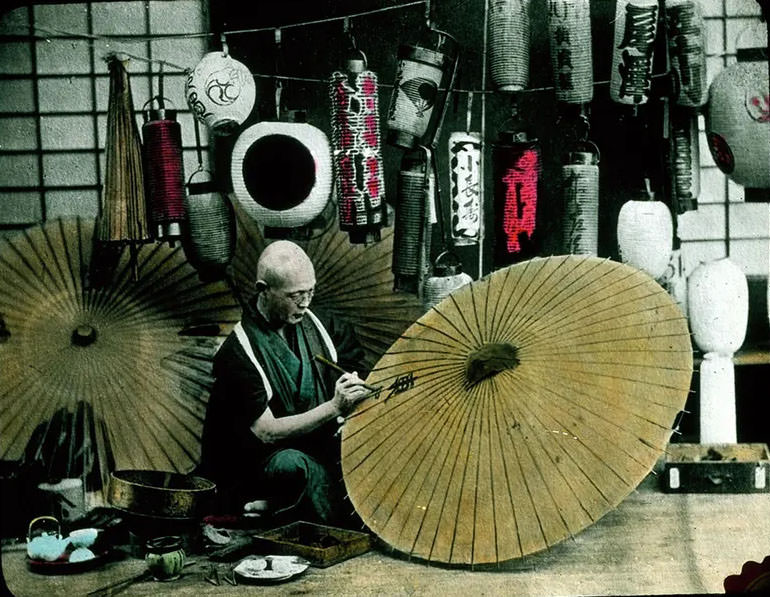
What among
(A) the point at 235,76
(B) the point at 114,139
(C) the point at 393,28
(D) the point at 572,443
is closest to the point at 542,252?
(D) the point at 572,443

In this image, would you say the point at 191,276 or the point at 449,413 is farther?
the point at 191,276

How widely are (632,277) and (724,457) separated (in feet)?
3.22

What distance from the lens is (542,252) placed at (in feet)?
12.4

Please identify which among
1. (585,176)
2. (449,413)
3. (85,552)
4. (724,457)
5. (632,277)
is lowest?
(85,552)

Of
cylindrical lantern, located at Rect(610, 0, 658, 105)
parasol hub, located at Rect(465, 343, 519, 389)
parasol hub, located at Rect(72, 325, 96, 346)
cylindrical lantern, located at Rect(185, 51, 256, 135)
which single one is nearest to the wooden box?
parasol hub, located at Rect(465, 343, 519, 389)

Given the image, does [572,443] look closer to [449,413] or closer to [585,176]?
[449,413]

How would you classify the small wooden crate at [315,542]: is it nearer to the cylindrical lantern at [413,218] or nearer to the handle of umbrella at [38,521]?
→ the handle of umbrella at [38,521]

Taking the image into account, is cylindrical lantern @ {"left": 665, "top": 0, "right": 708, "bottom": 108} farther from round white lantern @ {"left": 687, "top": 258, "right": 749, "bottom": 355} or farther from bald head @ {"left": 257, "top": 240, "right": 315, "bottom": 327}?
bald head @ {"left": 257, "top": 240, "right": 315, "bottom": 327}

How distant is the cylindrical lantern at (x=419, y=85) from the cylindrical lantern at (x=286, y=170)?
32 cm

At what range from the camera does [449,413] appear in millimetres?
3441

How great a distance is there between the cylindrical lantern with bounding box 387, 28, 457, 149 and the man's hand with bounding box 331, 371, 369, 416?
973mm

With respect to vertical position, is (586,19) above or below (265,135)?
above

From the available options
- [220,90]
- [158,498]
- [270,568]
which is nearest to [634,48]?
[220,90]

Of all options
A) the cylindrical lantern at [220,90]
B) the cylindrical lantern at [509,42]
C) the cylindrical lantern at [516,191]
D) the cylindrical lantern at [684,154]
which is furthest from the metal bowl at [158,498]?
the cylindrical lantern at [684,154]
